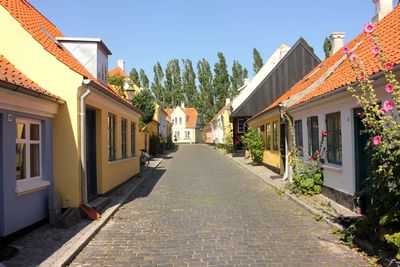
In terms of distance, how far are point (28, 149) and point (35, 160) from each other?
0.50m

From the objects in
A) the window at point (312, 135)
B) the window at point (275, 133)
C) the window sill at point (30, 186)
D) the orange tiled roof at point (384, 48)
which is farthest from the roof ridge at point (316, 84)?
the window sill at point (30, 186)

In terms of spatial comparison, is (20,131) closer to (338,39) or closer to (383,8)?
(383,8)

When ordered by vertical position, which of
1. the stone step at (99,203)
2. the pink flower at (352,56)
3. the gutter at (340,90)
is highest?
the pink flower at (352,56)

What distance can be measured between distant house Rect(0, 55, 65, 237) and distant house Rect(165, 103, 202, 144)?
73.4 meters

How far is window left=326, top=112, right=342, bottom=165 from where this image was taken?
411 inches

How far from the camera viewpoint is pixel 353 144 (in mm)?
9195

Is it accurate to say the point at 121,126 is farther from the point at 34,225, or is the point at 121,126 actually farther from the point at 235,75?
the point at 235,75

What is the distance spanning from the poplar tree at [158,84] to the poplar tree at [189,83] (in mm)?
4420

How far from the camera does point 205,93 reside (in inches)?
2968

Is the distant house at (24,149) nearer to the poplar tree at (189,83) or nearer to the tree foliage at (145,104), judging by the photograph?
the tree foliage at (145,104)

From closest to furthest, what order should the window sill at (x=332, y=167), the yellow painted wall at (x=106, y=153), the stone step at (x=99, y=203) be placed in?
the stone step at (x=99, y=203), the window sill at (x=332, y=167), the yellow painted wall at (x=106, y=153)

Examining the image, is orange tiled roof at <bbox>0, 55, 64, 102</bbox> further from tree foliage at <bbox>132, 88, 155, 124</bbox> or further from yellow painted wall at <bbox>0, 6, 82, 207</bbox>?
tree foliage at <bbox>132, 88, 155, 124</bbox>

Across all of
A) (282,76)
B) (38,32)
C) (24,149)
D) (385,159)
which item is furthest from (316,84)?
(282,76)

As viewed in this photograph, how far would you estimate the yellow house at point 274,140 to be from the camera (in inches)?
688
